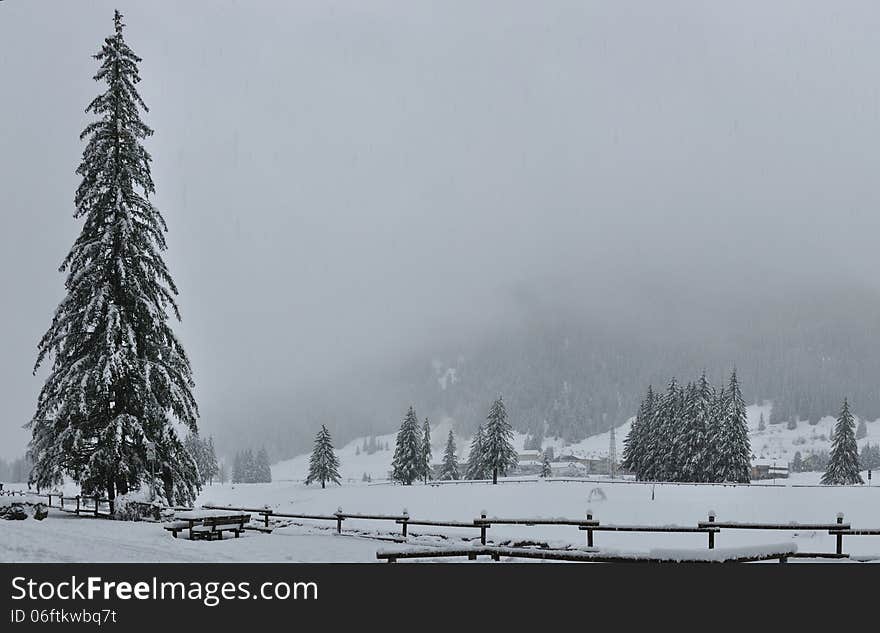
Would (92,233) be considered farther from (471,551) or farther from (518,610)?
(518,610)

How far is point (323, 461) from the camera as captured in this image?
94.9 meters

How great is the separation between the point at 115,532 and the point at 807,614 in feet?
60.5

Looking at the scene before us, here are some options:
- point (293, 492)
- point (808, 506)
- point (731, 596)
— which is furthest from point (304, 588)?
point (293, 492)

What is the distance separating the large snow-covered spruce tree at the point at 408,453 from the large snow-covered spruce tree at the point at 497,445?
30.3 ft

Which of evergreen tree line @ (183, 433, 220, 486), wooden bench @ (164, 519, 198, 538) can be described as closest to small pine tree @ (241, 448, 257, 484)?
evergreen tree line @ (183, 433, 220, 486)

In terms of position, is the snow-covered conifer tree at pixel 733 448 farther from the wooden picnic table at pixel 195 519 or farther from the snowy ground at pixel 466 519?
the wooden picnic table at pixel 195 519

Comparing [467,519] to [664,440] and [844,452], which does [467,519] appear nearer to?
[664,440]

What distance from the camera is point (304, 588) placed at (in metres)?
12.4

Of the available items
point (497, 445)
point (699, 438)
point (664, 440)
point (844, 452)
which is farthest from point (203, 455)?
point (844, 452)

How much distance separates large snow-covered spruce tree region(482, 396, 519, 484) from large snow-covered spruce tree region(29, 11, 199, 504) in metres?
61.0

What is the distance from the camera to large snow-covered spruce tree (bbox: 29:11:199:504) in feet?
84.7

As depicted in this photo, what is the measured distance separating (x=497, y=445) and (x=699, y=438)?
23348 millimetres

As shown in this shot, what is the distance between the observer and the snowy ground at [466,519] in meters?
17.9

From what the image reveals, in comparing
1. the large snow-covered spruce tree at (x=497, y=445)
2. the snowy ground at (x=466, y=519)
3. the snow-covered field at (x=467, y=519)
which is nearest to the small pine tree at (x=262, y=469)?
the snowy ground at (x=466, y=519)
